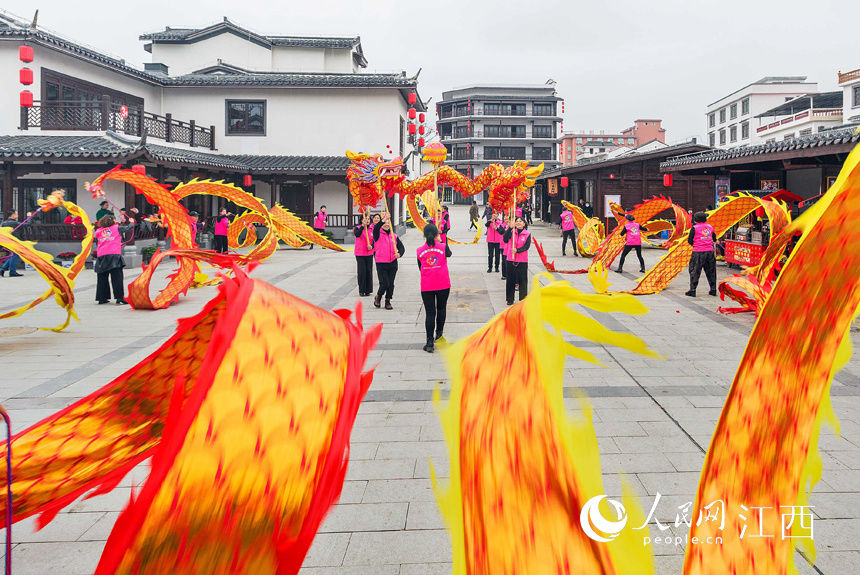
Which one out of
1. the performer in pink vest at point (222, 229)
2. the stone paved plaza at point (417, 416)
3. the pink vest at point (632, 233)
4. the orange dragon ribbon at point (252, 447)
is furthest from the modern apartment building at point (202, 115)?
the orange dragon ribbon at point (252, 447)

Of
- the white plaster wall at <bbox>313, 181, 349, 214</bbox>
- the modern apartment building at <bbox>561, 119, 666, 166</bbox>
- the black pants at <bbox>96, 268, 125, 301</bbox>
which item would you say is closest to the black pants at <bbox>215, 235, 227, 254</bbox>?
the black pants at <bbox>96, 268, 125, 301</bbox>

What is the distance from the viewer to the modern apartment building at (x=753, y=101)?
54312 millimetres

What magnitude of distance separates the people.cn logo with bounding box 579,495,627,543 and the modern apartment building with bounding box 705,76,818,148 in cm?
5727

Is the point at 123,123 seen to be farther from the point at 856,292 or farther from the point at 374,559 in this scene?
the point at 856,292

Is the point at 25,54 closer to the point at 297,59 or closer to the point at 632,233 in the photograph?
the point at 632,233

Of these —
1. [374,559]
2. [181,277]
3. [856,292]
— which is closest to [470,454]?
[856,292]

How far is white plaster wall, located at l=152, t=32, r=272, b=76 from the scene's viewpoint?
30.7 metres

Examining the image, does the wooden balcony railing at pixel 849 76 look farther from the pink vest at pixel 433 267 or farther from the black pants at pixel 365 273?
the pink vest at pixel 433 267

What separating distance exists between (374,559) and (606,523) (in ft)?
6.21

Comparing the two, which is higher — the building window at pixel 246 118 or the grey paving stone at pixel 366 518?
the building window at pixel 246 118

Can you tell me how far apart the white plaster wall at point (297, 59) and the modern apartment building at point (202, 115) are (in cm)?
5

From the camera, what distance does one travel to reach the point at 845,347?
6.47ft

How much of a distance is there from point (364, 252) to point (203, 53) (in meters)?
24.8

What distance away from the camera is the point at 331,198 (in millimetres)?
25625
